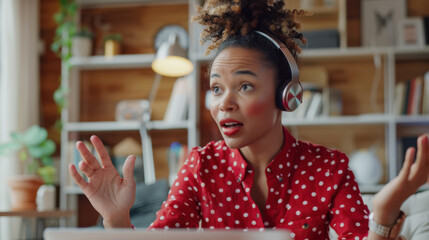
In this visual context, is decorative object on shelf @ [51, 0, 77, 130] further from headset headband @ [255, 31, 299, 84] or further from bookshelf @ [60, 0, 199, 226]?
headset headband @ [255, 31, 299, 84]

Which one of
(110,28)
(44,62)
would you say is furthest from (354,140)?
(44,62)

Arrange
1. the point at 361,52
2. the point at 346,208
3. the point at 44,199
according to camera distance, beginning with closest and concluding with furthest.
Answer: the point at 346,208, the point at 44,199, the point at 361,52

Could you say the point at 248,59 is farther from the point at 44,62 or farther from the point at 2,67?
the point at 44,62

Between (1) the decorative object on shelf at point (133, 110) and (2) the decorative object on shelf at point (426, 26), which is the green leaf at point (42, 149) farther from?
(2) the decorative object on shelf at point (426, 26)

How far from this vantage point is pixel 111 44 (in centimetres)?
386

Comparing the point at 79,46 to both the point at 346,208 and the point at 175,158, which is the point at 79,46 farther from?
the point at 346,208

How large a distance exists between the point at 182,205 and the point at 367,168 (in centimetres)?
239

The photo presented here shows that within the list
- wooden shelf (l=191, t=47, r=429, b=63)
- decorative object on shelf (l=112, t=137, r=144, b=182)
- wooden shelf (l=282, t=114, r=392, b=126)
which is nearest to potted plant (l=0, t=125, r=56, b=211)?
decorative object on shelf (l=112, t=137, r=144, b=182)

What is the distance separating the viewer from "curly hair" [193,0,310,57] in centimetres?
129

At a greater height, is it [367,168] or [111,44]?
[111,44]

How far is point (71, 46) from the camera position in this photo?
385 cm

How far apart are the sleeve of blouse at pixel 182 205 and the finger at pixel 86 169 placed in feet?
0.75

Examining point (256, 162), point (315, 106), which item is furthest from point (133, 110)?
point (256, 162)

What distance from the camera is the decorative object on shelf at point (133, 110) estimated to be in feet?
12.4
